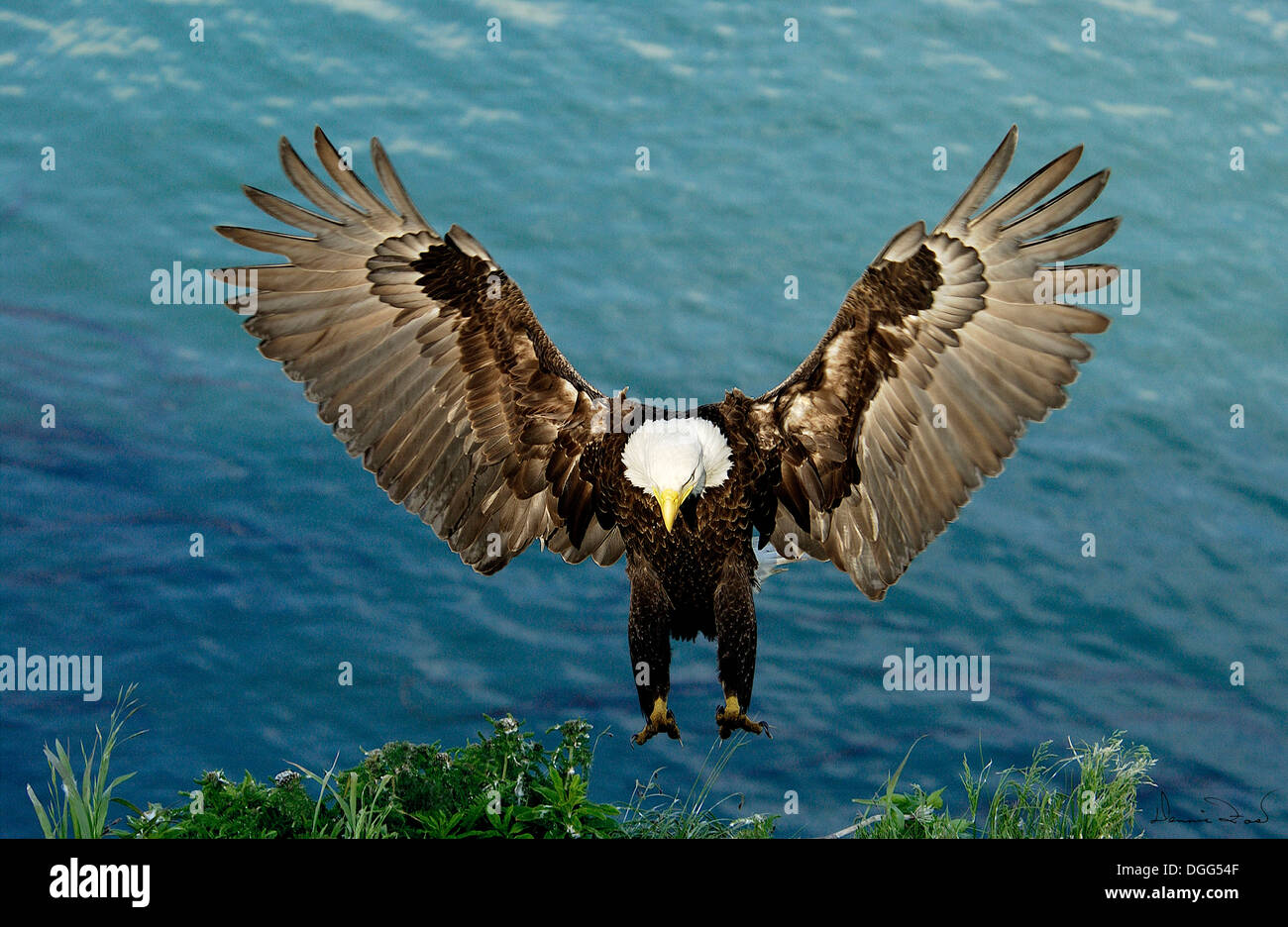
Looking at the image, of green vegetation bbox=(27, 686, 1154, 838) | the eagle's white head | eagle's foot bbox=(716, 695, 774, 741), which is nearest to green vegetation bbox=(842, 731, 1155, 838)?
green vegetation bbox=(27, 686, 1154, 838)

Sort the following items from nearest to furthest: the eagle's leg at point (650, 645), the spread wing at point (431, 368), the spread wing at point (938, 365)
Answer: the spread wing at point (938, 365), the eagle's leg at point (650, 645), the spread wing at point (431, 368)

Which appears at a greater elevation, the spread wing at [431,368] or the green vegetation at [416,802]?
the spread wing at [431,368]

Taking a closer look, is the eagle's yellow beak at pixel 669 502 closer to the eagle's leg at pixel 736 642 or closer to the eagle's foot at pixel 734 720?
the eagle's leg at pixel 736 642

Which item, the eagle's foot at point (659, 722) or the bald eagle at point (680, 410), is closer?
the bald eagle at point (680, 410)

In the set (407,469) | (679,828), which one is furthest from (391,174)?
(679,828)

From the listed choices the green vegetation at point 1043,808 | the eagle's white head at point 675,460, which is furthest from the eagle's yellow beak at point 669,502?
the green vegetation at point 1043,808

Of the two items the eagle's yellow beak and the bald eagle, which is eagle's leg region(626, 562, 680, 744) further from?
the eagle's yellow beak
